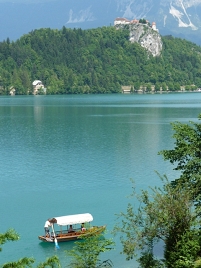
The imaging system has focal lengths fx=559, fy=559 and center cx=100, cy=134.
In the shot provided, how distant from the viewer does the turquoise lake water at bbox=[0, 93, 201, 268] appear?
93.5 feet

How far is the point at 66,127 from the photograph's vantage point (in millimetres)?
70562

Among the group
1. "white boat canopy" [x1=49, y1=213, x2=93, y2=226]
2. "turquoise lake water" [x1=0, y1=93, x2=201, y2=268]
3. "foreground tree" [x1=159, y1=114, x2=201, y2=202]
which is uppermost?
"foreground tree" [x1=159, y1=114, x2=201, y2=202]

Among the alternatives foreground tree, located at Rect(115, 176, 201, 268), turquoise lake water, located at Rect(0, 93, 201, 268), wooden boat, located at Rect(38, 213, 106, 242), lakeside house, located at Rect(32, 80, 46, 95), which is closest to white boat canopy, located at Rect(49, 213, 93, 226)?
wooden boat, located at Rect(38, 213, 106, 242)

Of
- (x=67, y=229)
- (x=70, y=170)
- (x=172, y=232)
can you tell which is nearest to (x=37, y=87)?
(x=70, y=170)

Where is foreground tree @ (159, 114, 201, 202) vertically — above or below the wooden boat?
above

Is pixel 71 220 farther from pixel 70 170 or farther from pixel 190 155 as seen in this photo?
pixel 70 170

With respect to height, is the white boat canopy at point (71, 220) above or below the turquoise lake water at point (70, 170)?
above

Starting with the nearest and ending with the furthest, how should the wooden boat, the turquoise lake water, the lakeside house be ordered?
the wooden boat
the turquoise lake water
the lakeside house

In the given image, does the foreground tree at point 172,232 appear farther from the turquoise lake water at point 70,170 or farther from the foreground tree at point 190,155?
the turquoise lake water at point 70,170

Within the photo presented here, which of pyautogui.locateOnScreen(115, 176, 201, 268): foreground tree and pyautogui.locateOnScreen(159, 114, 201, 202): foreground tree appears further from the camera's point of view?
pyautogui.locateOnScreen(159, 114, 201, 202): foreground tree

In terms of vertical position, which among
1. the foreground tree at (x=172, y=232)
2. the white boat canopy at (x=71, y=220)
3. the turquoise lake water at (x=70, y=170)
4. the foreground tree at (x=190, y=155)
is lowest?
the turquoise lake water at (x=70, y=170)

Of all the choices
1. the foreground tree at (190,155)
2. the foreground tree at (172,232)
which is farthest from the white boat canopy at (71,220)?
the foreground tree at (172,232)

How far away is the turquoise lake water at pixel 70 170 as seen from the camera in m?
28.5

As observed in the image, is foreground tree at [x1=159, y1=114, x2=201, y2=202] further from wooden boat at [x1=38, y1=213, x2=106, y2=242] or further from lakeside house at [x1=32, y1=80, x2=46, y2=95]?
lakeside house at [x1=32, y1=80, x2=46, y2=95]
